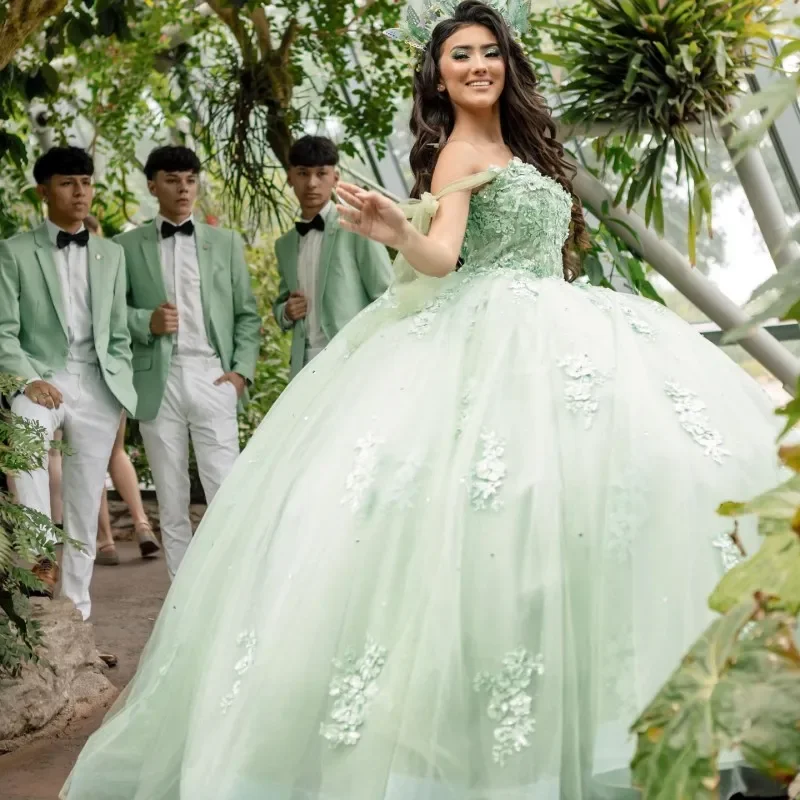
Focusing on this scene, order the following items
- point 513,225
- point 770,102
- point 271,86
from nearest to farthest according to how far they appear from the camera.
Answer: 1. point 770,102
2. point 513,225
3. point 271,86

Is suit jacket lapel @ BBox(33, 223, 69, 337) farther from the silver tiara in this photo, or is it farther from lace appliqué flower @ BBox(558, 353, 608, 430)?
lace appliqué flower @ BBox(558, 353, 608, 430)

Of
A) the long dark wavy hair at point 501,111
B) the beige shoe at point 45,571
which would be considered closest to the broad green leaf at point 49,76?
the beige shoe at point 45,571

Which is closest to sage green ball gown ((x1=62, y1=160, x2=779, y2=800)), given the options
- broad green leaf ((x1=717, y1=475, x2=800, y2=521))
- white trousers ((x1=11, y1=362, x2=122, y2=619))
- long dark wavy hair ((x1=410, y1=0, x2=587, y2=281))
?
long dark wavy hair ((x1=410, y1=0, x2=587, y2=281))

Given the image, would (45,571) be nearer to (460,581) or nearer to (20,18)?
(20,18)

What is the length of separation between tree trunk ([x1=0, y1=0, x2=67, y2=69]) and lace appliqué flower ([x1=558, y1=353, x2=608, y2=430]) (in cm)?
185

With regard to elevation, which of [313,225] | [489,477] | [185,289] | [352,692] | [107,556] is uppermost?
[313,225]

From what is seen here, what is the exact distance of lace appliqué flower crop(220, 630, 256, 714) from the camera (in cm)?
205

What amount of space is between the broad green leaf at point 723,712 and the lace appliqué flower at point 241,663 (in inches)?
50.8

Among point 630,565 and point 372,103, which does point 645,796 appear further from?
point 372,103

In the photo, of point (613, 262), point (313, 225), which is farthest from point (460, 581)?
point (613, 262)

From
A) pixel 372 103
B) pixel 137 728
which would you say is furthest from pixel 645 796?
pixel 372 103

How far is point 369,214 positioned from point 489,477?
0.53 meters

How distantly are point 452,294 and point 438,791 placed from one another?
105 cm

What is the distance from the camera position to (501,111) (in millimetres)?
2781
